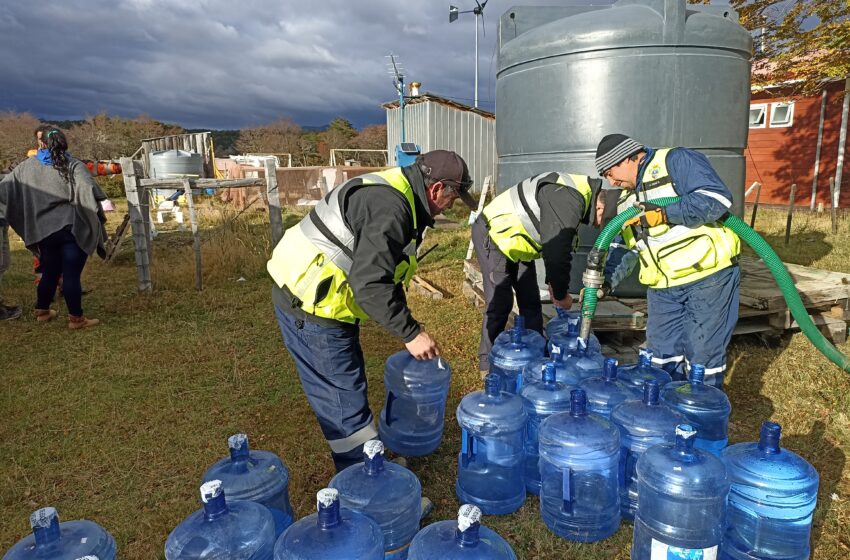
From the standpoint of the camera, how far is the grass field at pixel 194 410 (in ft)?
9.73

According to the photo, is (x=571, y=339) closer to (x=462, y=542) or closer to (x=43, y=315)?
(x=462, y=542)

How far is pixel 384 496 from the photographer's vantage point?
231 cm

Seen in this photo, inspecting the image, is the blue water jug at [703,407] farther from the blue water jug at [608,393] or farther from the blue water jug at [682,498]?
the blue water jug at [682,498]

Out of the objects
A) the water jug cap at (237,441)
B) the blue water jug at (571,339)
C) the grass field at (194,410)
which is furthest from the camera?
the blue water jug at (571,339)

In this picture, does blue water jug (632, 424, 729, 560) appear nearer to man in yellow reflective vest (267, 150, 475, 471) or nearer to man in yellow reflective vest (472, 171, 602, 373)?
man in yellow reflective vest (267, 150, 475, 471)

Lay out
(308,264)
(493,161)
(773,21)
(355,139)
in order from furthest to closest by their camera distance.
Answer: (355,139) < (493,161) < (773,21) < (308,264)

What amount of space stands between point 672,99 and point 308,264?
4.06m

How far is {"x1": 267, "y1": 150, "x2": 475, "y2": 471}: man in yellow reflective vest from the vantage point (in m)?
2.45

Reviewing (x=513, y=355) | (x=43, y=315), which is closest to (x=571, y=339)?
(x=513, y=355)

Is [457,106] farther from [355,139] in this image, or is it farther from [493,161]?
[355,139]

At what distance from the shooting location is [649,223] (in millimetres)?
3256

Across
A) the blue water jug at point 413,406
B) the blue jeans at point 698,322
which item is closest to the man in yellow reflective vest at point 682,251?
the blue jeans at point 698,322

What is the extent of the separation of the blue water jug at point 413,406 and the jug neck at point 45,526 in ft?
6.73

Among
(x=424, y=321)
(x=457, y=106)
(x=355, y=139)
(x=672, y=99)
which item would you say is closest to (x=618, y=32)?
(x=672, y=99)
